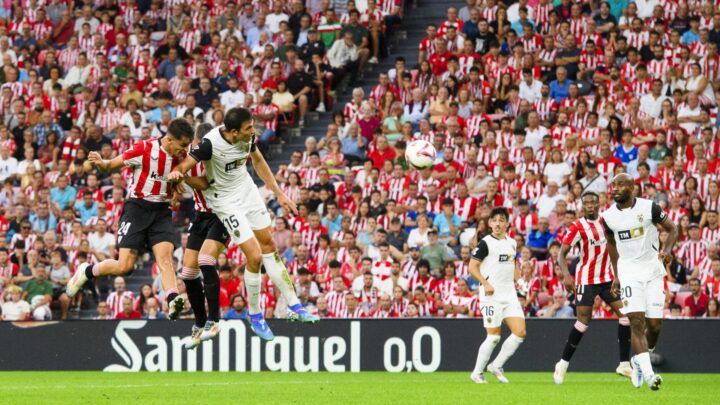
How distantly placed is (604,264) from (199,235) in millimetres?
5332

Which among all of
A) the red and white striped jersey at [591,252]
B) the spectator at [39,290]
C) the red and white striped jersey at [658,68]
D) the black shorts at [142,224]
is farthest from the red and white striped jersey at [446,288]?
the black shorts at [142,224]

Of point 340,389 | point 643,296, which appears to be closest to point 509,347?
point 340,389

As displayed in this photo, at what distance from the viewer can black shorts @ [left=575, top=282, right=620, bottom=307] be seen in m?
16.8

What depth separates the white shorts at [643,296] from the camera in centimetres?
1434

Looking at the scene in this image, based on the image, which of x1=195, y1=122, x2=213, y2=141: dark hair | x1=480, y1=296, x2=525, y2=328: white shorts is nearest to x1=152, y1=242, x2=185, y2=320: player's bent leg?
x1=195, y1=122, x2=213, y2=141: dark hair

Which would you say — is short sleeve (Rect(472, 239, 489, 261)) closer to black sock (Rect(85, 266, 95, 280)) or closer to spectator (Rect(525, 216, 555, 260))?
black sock (Rect(85, 266, 95, 280))

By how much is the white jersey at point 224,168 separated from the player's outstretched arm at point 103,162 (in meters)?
0.95

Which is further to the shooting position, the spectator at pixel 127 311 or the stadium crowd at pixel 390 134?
the spectator at pixel 127 311

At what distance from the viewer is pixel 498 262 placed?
55.8 feet

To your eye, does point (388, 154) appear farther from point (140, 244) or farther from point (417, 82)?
point (140, 244)

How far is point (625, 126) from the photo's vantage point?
23.4 m

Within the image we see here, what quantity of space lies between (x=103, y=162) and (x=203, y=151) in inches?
43.1

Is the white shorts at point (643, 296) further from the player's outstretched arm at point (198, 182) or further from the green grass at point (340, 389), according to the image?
the player's outstretched arm at point (198, 182)

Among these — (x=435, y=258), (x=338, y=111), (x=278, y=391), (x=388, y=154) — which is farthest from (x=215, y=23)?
(x=278, y=391)
